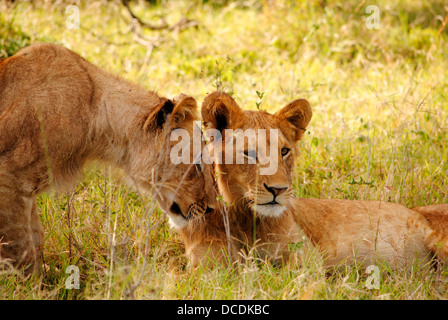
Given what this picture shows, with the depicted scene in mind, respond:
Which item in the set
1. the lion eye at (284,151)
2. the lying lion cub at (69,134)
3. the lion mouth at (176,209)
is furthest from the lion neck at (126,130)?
the lion eye at (284,151)

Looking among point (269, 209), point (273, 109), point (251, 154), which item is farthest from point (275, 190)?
point (273, 109)

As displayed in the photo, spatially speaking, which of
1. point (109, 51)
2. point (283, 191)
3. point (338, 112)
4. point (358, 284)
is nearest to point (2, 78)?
point (283, 191)

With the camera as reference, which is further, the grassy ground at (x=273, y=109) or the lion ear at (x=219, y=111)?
the lion ear at (x=219, y=111)

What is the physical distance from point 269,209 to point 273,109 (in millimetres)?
2434

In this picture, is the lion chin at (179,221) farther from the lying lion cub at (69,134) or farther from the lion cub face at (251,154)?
the lion cub face at (251,154)

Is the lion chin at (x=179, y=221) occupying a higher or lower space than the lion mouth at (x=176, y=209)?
lower

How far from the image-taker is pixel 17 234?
3.06 meters

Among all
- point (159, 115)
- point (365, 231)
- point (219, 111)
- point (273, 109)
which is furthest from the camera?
point (273, 109)

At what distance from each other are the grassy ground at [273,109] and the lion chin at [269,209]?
0.23 metres

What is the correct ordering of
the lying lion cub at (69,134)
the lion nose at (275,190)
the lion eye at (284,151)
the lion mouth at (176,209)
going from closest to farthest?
the lying lion cub at (69,134), the lion nose at (275,190), the lion mouth at (176,209), the lion eye at (284,151)

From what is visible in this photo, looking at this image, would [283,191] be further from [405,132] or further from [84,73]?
[405,132]

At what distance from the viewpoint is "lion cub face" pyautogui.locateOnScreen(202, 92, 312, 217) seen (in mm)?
3131

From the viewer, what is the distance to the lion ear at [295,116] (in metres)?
3.48

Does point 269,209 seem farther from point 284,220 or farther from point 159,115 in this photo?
point 159,115
